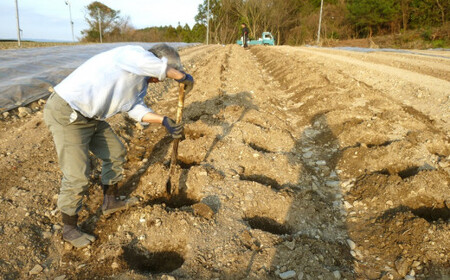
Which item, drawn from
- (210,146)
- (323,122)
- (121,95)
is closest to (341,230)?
(210,146)

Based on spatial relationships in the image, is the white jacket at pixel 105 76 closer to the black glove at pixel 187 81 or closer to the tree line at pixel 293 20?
the black glove at pixel 187 81

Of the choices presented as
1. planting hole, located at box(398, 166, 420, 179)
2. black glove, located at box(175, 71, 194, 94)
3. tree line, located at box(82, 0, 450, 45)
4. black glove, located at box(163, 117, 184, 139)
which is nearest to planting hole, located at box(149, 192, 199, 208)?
black glove, located at box(163, 117, 184, 139)

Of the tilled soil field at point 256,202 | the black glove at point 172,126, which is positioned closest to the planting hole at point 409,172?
the tilled soil field at point 256,202

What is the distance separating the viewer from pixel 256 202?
333cm

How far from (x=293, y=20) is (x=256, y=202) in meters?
45.3

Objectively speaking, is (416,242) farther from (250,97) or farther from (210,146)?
(250,97)

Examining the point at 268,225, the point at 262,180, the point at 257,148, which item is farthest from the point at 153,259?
the point at 257,148

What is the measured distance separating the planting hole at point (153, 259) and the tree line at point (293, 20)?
27540mm

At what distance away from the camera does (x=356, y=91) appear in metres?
6.82

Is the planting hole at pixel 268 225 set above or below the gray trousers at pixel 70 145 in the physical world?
below

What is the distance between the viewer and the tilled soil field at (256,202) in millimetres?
2559

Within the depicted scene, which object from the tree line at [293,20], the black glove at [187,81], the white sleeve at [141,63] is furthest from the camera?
the tree line at [293,20]

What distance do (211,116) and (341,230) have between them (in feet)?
10.5

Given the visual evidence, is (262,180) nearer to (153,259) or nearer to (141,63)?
(153,259)
